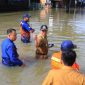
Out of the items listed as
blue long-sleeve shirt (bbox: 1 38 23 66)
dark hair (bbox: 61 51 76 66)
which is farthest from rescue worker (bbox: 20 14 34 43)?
dark hair (bbox: 61 51 76 66)

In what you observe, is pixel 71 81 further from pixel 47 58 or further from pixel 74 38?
pixel 74 38

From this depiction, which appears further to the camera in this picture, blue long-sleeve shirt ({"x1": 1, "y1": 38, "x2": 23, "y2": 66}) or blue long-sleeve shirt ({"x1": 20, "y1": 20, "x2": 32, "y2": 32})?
blue long-sleeve shirt ({"x1": 20, "y1": 20, "x2": 32, "y2": 32})

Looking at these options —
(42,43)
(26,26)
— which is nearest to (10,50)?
(42,43)

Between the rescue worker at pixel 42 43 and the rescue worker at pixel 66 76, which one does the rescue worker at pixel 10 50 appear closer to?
the rescue worker at pixel 42 43

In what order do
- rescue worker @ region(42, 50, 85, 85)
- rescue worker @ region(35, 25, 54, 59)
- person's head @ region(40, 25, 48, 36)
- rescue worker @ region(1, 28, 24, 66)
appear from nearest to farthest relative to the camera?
1. rescue worker @ region(42, 50, 85, 85)
2. rescue worker @ region(1, 28, 24, 66)
3. person's head @ region(40, 25, 48, 36)
4. rescue worker @ region(35, 25, 54, 59)

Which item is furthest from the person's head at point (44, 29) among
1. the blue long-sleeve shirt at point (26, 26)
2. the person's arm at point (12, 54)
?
the blue long-sleeve shirt at point (26, 26)

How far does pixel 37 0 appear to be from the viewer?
54312mm

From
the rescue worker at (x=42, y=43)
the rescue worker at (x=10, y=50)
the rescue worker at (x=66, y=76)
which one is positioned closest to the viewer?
the rescue worker at (x=66, y=76)

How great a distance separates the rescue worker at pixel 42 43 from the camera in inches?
390

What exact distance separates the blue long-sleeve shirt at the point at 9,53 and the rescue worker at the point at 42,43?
1258 mm

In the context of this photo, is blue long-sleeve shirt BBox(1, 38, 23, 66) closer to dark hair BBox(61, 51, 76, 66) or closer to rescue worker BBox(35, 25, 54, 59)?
rescue worker BBox(35, 25, 54, 59)

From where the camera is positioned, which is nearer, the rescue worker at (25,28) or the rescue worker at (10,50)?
the rescue worker at (10,50)

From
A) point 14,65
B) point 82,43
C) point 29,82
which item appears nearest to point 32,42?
point 82,43

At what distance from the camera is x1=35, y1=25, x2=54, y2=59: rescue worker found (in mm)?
9909
